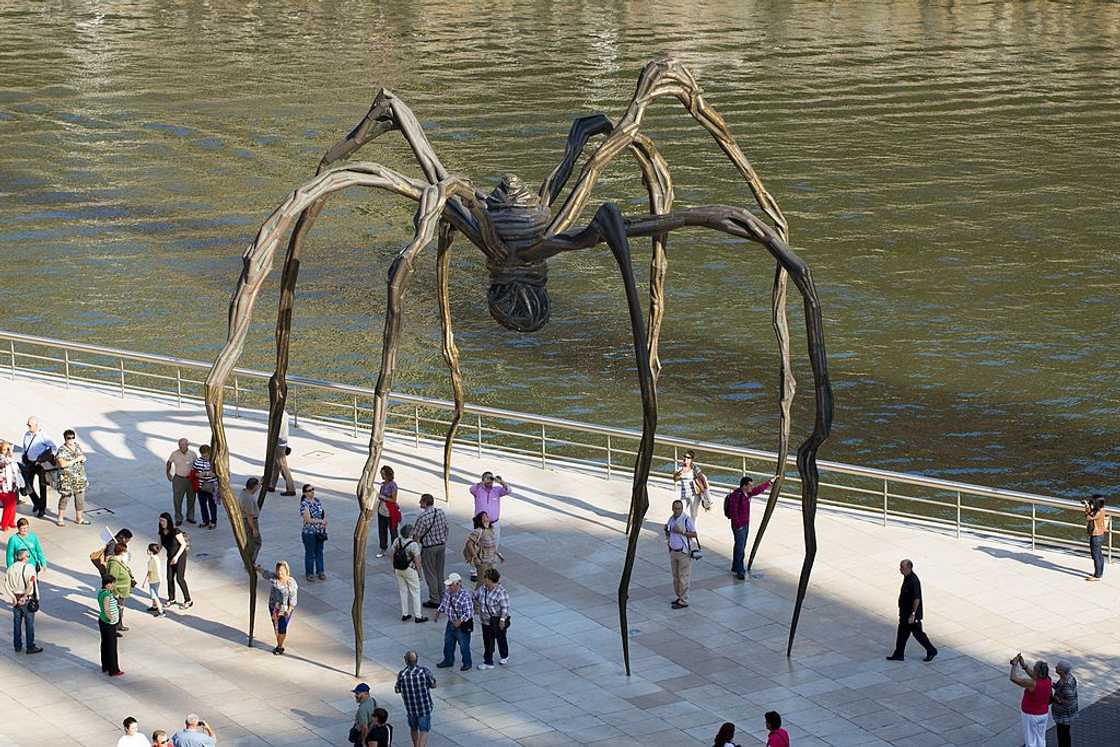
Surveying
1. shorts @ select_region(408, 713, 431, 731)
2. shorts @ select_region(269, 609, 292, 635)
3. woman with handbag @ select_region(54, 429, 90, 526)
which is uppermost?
woman with handbag @ select_region(54, 429, 90, 526)

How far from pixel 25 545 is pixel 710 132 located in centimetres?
1131

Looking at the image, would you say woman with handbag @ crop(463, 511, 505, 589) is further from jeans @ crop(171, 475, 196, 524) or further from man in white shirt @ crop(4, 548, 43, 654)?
man in white shirt @ crop(4, 548, 43, 654)

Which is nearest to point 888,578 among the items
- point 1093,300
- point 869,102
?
point 1093,300

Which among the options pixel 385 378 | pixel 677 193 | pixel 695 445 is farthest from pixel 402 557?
pixel 677 193

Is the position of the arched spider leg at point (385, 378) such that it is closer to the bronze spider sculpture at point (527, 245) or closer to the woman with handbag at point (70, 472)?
the bronze spider sculpture at point (527, 245)

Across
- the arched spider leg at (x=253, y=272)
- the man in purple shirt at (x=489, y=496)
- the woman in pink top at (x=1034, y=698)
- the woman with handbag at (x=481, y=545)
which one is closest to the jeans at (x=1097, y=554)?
the woman in pink top at (x=1034, y=698)

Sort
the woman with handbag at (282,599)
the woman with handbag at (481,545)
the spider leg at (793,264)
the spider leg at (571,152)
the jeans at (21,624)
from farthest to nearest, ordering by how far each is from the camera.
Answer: the woman with handbag at (481,545)
the jeans at (21,624)
the woman with handbag at (282,599)
the spider leg at (571,152)
the spider leg at (793,264)

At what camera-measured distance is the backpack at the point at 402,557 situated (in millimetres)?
26656

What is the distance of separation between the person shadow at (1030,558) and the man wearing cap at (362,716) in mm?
12509

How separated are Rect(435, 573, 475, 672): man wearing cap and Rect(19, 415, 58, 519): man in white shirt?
30.0 ft

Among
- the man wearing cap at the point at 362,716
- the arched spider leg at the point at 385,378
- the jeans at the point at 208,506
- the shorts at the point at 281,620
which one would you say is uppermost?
the arched spider leg at the point at 385,378

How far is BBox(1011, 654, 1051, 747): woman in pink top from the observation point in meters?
23.0

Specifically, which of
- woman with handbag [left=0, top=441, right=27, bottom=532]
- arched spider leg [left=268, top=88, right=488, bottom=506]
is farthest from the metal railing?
arched spider leg [left=268, top=88, right=488, bottom=506]

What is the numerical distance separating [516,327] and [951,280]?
3657 cm
